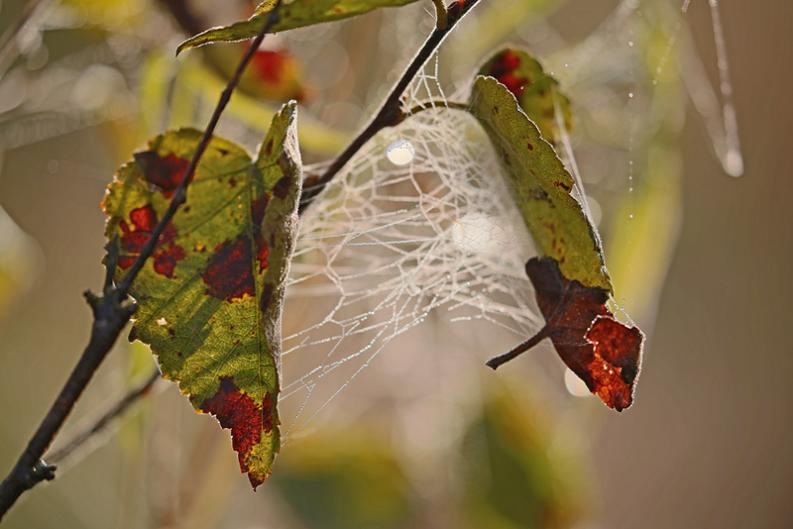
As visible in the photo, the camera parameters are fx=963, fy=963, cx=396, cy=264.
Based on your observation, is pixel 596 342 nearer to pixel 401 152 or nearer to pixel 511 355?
pixel 511 355

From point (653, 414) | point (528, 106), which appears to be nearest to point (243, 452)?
Result: point (528, 106)

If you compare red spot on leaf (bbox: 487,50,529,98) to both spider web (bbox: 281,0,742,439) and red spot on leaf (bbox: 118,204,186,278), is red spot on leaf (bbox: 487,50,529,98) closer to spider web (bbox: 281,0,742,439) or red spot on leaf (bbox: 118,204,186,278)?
spider web (bbox: 281,0,742,439)

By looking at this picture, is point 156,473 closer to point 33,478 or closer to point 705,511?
point 33,478

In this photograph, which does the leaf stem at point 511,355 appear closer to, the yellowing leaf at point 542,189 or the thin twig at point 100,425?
the yellowing leaf at point 542,189

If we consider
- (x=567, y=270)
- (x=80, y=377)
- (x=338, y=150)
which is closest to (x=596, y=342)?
(x=567, y=270)

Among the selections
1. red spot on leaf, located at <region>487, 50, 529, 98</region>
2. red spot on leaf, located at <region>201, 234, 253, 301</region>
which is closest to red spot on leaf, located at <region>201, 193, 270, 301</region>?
red spot on leaf, located at <region>201, 234, 253, 301</region>

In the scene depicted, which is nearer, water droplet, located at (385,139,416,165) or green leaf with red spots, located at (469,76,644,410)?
green leaf with red spots, located at (469,76,644,410)
